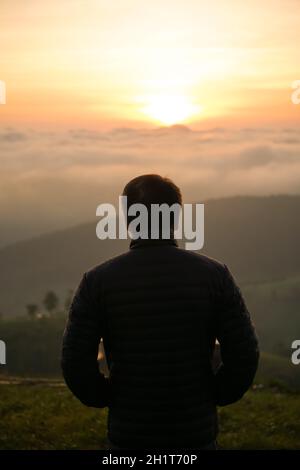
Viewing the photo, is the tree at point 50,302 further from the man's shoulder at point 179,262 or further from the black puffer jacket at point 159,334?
the man's shoulder at point 179,262

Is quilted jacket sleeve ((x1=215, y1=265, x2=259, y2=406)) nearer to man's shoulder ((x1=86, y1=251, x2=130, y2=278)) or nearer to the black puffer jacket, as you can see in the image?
the black puffer jacket

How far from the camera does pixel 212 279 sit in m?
4.89

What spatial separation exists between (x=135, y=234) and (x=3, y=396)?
1293 centimetres

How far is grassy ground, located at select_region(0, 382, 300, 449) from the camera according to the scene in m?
11.9

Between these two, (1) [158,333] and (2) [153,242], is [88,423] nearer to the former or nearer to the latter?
(1) [158,333]

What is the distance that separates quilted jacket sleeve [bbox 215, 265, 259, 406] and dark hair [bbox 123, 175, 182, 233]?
77 cm

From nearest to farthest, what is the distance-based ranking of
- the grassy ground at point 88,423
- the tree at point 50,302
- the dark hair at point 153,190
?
the dark hair at point 153,190
the grassy ground at point 88,423
the tree at point 50,302

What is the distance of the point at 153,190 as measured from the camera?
4.98 meters

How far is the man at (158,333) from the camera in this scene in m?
4.88

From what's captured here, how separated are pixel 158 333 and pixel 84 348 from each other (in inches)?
25.0

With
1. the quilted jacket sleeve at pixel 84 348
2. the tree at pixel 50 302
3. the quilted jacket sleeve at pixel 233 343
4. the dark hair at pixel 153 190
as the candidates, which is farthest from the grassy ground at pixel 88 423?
the tree at pixel 50 302

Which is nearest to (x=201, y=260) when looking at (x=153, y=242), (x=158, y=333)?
(x=153, y=242)

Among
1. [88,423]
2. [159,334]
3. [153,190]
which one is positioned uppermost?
[153,190]
